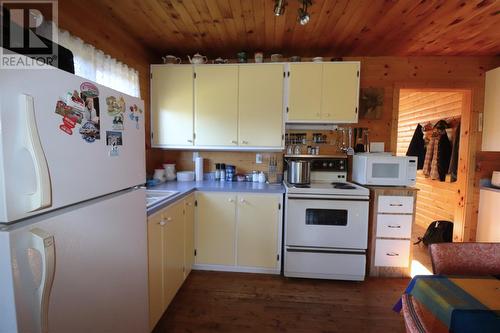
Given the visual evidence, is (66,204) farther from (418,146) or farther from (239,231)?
(418,146)

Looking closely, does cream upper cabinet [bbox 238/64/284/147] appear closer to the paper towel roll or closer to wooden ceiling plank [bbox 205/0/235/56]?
wooden ceiling plank [bbox 205/0/235/56]

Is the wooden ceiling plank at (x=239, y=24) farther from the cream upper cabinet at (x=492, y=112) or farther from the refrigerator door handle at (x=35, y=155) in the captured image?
the cream upper cabinet at (x=492, y=112)

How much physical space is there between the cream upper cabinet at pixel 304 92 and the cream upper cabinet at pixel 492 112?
6.47 feet

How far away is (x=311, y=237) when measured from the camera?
224 centimetres

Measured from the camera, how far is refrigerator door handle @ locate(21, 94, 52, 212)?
66 cm

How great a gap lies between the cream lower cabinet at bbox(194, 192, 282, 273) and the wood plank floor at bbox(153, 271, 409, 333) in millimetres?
141

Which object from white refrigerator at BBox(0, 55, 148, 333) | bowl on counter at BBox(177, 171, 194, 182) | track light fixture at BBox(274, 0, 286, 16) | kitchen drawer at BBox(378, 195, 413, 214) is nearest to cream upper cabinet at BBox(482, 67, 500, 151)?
kitchen drawer at BBox(378, 195, 413, 214)

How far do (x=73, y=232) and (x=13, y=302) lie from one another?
0.76 feet

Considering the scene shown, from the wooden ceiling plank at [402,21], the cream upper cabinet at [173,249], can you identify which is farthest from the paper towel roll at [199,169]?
the wooden ceiling plank at [402,21]

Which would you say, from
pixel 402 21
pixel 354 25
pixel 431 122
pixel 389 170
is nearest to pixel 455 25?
pixel 402 21

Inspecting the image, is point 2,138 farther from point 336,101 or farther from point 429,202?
point 429,202

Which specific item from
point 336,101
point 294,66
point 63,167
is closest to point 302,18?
point 294,66

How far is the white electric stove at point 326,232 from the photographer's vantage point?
221 cm

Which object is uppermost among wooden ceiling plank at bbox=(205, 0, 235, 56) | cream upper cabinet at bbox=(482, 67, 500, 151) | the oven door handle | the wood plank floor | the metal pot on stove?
wooden ceiling plank at bbox=(205, 0, 235, 56)
